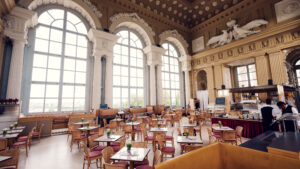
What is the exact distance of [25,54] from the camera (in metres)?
7.58

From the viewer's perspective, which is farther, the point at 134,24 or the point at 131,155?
the point at 134,24

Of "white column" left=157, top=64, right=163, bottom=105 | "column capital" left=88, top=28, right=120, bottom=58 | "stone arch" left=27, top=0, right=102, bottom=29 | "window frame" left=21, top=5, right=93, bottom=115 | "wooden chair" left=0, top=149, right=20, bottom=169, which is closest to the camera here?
"wooden chair" left=0, top=149, right=20, bottom=169

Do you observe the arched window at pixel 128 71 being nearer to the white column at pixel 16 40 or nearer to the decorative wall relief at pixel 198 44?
the white column at pixel 16 40

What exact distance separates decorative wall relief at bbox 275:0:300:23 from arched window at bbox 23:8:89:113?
1353cm

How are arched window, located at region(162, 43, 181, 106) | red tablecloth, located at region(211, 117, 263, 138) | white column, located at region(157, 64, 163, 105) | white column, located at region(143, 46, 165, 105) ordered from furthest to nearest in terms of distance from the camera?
arched window, located at region(162, 43, 181, 106) → white column, located at region(157, 64, 163, 105) → white column, located at region(143, 46, 165, 105) → red tablecloth, located at region(211, 117, 263, 138)

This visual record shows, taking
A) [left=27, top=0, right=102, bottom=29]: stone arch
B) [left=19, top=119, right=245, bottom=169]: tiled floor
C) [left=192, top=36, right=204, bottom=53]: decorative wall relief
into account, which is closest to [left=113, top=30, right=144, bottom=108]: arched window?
[left=27, top=0, right=102, bottom=29]: stone arch

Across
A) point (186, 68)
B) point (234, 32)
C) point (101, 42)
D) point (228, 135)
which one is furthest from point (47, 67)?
point (234, 32)

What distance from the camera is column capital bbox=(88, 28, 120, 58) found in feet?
29.6

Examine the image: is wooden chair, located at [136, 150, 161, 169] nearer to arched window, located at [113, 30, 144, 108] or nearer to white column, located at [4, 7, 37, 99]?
white column, located at [4, 7, 37, 99]

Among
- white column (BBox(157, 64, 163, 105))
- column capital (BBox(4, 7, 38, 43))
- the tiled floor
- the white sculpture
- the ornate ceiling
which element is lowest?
the tiled floor

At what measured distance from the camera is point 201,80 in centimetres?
1491

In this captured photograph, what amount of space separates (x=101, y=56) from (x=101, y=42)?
3.00ft

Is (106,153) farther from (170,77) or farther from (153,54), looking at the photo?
(170,77)

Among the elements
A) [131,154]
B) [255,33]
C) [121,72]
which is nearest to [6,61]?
[121,72]
